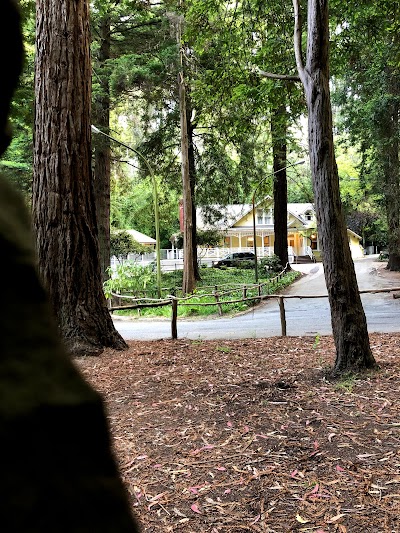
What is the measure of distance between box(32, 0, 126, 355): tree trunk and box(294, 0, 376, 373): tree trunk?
3.32 metres

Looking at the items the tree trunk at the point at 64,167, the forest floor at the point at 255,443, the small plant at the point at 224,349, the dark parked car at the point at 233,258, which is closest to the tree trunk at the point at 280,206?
the dark parked car at the point at 233,258

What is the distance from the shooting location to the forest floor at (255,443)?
3148 millimetres

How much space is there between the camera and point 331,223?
6.11 metres

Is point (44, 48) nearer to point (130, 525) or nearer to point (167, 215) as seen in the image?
point (130, 525)

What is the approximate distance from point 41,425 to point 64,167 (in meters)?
6.95

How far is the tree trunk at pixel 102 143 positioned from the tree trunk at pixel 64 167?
1121cm

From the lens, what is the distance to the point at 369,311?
49.9 ft

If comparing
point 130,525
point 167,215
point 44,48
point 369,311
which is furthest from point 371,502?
point 167,215

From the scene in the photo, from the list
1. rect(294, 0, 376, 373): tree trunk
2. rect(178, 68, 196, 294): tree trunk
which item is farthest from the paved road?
rect(294, 0, 376, 373): tree trunk

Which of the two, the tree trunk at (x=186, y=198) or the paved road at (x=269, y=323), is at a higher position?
the tree trunk at (x=186, y=198)

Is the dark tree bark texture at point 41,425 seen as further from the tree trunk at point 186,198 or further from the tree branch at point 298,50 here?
the tree trunk at point 186,198

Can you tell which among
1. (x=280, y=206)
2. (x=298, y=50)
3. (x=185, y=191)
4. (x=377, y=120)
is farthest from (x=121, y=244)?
(x=298, y=50)

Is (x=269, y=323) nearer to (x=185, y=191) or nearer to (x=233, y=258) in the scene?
(x=185, y=191)

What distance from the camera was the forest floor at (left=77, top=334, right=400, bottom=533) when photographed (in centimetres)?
315
